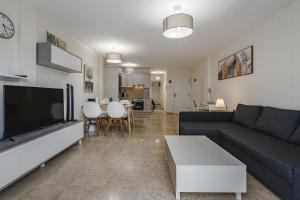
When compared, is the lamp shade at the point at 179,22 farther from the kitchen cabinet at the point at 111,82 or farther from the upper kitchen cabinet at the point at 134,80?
the upper kitchen cabinet at the point at 134,80

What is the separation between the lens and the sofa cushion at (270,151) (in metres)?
1.63

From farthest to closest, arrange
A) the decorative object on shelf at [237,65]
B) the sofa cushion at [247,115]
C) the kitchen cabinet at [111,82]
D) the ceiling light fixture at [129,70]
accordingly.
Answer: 1. the ceiling light fixture at [129,70]
2. the kitchen cabinet at [111,82]
3. the decorative object on shelf at [237,65]
4. the sofa cushion at [247,115]

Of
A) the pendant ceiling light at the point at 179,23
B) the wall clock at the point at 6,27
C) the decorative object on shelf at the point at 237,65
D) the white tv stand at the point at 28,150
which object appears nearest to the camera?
the white tv stand at the point at 28,150

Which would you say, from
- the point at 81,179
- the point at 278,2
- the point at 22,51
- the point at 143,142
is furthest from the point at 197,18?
the point at 81,179

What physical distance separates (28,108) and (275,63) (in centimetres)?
396

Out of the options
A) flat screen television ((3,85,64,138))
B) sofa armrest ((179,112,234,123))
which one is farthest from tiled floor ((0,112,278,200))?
sofa armrest ((179,112,234,123))

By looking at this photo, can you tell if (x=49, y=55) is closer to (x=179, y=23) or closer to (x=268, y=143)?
(x=179, y=23)

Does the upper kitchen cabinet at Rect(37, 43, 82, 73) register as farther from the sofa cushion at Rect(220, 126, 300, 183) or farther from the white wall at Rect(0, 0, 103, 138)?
the sofa cushion at Rect(220, 126, 300, 183)

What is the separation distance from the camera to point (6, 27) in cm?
239

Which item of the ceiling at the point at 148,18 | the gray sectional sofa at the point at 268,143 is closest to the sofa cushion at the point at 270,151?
the gray sectional sofa at the point at 268,143

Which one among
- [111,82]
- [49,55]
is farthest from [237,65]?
[111,82]

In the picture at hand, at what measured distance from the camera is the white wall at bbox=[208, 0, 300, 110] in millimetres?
2717

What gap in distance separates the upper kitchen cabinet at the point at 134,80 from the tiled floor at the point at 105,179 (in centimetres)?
618

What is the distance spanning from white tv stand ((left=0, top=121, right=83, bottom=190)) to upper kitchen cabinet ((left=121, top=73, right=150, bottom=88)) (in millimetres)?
6287
